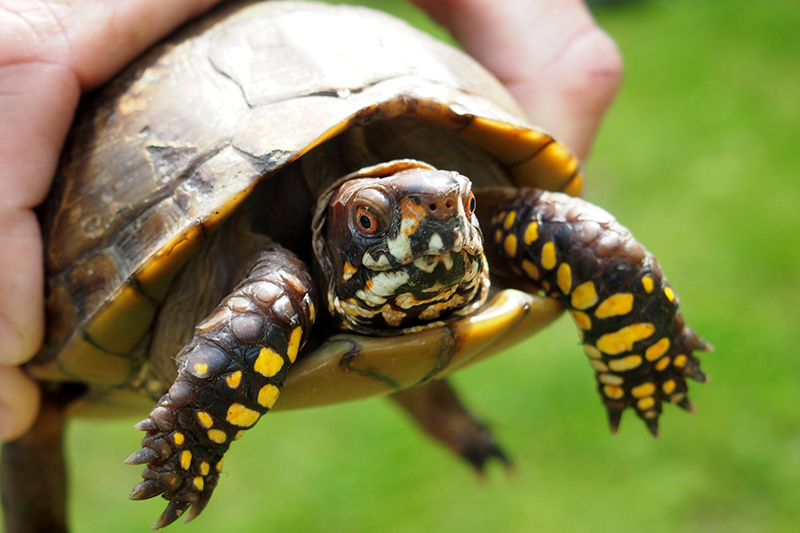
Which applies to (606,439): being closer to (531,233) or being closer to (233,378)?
(531,233)

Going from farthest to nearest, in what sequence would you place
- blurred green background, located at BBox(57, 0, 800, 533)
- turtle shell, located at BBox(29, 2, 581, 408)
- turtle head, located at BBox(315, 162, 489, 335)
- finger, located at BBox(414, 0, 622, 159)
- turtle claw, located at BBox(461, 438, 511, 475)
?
1. blurred green background, located at BBox(57, 0, 800, 533)
2. turtle claw, located at BBox(461, 438, 511, 475)
3. finger, located at BBox(414, 0, 622, 159)
4. turtle shell, located at BBox(29, 2, 581, 408)
5. turtle head, located at BBox(315, 162, 489, 335)

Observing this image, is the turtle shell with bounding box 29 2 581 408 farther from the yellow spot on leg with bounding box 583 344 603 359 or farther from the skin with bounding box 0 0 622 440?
the yellow spot on leg with bounding box 583 344 603 359

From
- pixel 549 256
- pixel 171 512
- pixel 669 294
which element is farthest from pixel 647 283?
pixel 171 512

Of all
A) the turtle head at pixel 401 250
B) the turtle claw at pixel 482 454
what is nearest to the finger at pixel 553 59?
the turtle head at pixel 401 250

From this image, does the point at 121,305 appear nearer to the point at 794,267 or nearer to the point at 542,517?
the point at 542,517

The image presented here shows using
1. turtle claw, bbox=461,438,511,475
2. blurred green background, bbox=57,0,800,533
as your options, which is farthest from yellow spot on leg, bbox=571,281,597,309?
blurred green background, bbox=57,0,800,533

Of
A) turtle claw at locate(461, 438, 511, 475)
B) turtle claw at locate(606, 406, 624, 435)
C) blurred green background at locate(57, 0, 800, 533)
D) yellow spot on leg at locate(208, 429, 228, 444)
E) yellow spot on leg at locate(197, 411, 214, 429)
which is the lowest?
blurred green background at locate(57, 0, 800, 533)
